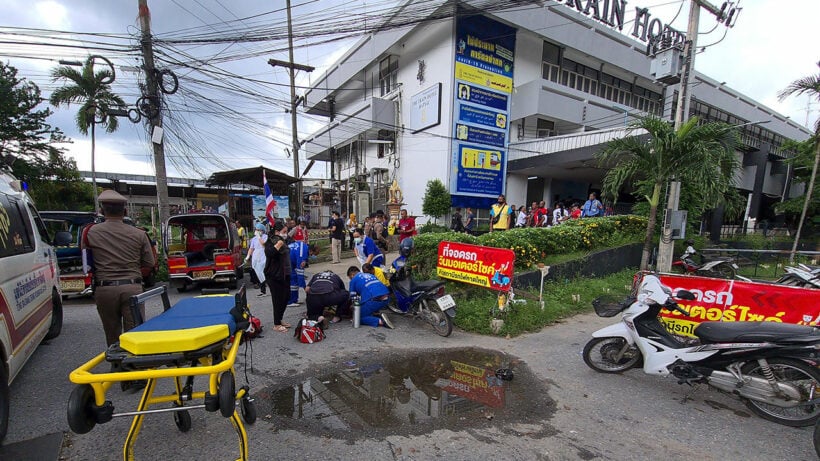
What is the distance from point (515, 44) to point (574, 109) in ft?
15.2

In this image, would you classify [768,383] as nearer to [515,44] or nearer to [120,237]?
[120,237]

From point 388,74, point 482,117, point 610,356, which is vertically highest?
point 388,74

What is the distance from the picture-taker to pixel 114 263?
132 inches

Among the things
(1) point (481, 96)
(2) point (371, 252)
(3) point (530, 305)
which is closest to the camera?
(3) point (530, 305)

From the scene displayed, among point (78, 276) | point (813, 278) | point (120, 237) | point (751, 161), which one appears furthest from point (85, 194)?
point (751, 161)

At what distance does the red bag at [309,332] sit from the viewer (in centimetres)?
473

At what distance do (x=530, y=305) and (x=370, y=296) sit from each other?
9.61ft

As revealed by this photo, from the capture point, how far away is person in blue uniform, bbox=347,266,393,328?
5.43m

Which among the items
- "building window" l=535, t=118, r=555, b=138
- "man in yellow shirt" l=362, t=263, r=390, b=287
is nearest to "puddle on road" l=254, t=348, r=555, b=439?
"man in yellow shirt" l=362, t=263, r=390, b=287

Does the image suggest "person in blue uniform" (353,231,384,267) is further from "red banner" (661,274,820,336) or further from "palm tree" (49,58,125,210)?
"palm tree" (49,58,125,210)

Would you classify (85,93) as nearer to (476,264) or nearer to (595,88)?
(476,264)

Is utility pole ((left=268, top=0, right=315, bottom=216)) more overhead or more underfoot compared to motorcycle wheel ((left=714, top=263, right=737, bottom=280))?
more overhead

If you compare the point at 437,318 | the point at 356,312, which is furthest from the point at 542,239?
the point at 356,312

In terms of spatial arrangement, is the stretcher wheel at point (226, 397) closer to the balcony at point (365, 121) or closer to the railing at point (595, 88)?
Result: the balcony at point (365, 121)
